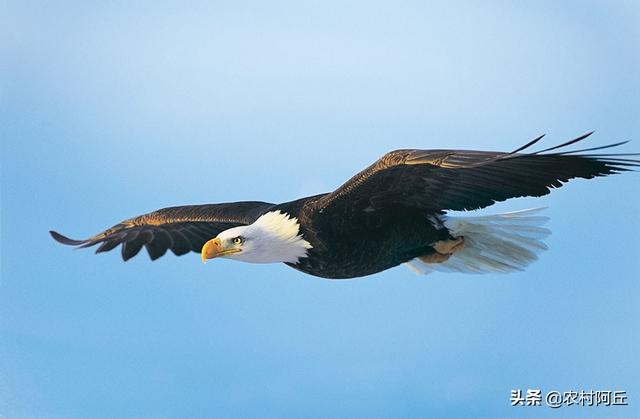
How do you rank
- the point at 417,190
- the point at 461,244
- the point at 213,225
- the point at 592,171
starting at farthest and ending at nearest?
the point at 213,225 < the point at 461,244 < the point at 417,190 < the point at 592,171

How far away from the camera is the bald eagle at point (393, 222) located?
621 cm

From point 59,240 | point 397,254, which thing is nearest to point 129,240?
point 59,240

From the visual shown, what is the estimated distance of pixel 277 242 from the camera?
6910 millimetres

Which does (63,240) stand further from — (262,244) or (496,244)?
(496,244)

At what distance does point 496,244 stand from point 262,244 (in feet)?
5.43

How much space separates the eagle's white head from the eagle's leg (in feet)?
3.07

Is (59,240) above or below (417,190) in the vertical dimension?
above

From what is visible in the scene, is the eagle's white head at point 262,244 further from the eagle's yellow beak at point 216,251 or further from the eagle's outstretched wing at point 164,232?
the eagle's outstretched wing at point 164,232

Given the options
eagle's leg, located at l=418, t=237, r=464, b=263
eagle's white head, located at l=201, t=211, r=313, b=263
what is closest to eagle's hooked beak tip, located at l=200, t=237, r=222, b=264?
eagle's white head, located at l=201, t=211, r=313, b=263

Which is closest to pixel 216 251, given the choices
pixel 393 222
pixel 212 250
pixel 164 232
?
pixel 212 250

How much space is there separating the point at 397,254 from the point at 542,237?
1.16m

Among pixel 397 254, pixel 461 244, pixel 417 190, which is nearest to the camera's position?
pixel 417 190

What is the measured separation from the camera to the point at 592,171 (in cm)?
620

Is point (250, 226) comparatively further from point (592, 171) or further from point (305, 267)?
point (592, 171)
